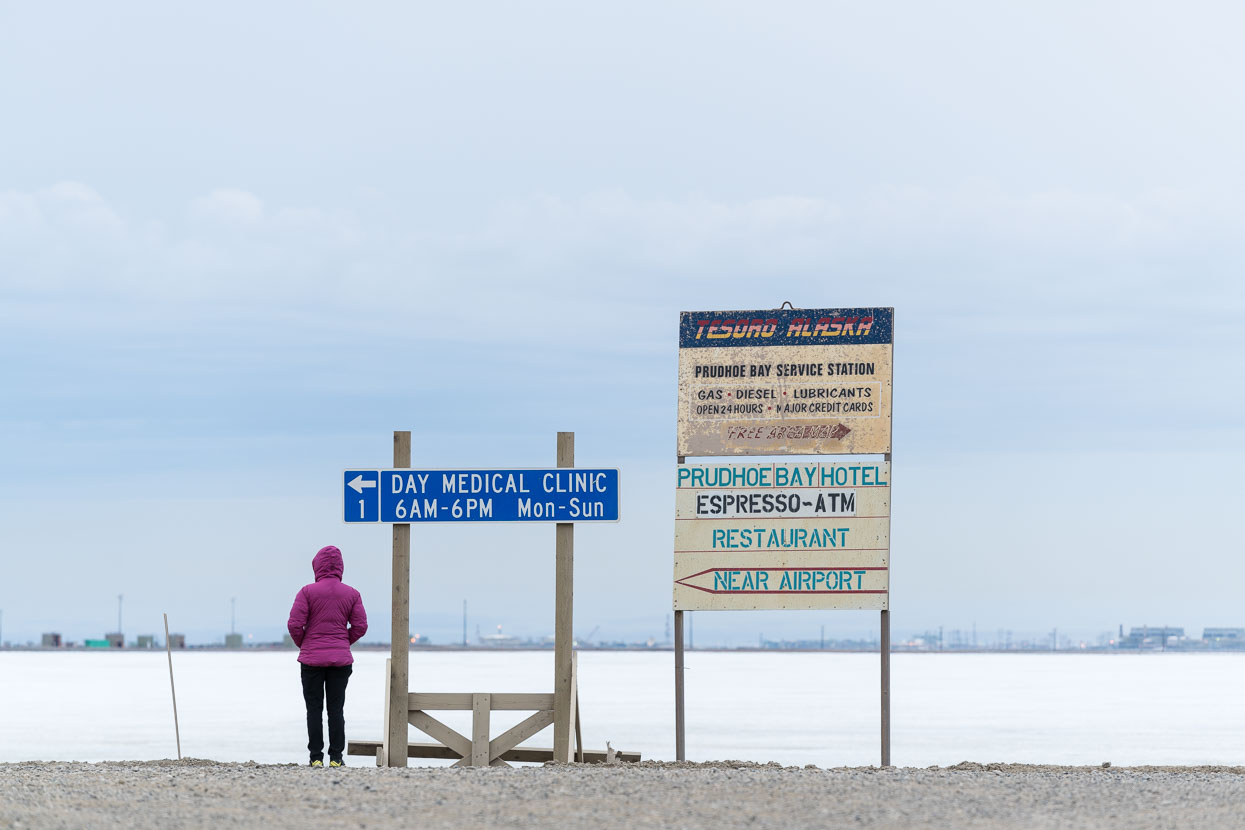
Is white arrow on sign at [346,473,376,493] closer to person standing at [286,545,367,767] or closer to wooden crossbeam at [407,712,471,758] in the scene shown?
person standing at [286,545,367,767]

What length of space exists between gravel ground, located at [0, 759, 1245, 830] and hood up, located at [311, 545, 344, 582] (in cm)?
172

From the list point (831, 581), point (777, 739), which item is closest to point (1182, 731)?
point (777, 739)

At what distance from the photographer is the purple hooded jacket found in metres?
13.1

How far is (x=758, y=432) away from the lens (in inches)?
589

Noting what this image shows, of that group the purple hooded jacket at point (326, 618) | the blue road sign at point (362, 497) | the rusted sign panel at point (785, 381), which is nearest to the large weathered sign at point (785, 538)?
the rusted sign panel at point (785, 381)

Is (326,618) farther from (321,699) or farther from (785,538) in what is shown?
(785,538)

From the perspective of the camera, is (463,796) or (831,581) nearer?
(463,796)

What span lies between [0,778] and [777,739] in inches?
843

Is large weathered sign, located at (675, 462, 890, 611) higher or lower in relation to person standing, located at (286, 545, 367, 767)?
higher

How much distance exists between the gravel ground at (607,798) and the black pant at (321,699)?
1.86ft

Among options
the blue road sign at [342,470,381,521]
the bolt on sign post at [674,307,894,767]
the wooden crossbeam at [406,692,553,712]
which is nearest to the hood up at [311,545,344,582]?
the blue road sign at [342,470,381,521]

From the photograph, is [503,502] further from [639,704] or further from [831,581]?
[639,704]

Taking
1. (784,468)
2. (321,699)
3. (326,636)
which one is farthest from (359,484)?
(784,468)

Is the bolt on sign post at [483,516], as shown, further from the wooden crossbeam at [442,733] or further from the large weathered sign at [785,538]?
the large weathered sign at [785,538]
